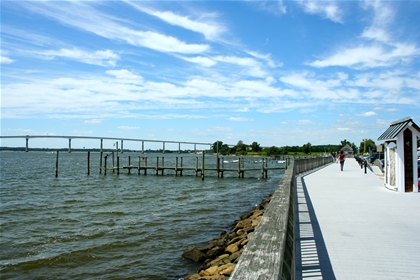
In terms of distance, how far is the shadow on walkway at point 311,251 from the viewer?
4.61 m

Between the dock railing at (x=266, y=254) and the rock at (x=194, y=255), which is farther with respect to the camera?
the rock at (x=194, y=255)

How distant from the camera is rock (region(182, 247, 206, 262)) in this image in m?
9.84

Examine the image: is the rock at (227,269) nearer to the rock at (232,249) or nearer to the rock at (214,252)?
the rock at (232,249)

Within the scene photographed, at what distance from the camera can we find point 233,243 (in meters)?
9.59

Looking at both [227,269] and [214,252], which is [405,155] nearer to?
[214,252]

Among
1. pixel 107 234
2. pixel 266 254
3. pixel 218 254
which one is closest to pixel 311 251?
pixel 266 254

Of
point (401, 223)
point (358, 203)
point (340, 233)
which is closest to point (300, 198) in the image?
point (358, 203)

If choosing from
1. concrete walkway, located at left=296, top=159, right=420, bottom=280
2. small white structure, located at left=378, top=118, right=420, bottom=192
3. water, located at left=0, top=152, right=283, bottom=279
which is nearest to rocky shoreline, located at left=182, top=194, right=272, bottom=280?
water, located at left=0, top=152, right=283, bottom=279

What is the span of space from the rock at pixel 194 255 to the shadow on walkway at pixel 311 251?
299 centimetres

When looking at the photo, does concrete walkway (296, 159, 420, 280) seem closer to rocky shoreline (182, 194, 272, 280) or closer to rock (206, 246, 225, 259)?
rocky shoreline (182, 194, 272, 280)

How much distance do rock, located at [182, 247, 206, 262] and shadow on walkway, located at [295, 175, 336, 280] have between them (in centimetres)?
299

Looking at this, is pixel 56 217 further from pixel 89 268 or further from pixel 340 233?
pixel 340 233

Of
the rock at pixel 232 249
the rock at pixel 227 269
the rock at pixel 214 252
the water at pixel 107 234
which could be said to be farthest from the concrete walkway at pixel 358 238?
the water at pixel 107 234

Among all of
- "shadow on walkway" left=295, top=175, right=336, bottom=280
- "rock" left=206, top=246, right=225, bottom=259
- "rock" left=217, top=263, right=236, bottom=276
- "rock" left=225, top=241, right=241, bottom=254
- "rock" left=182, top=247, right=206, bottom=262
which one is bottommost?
"rock" left=182, top=247, right=206, bottom=262
